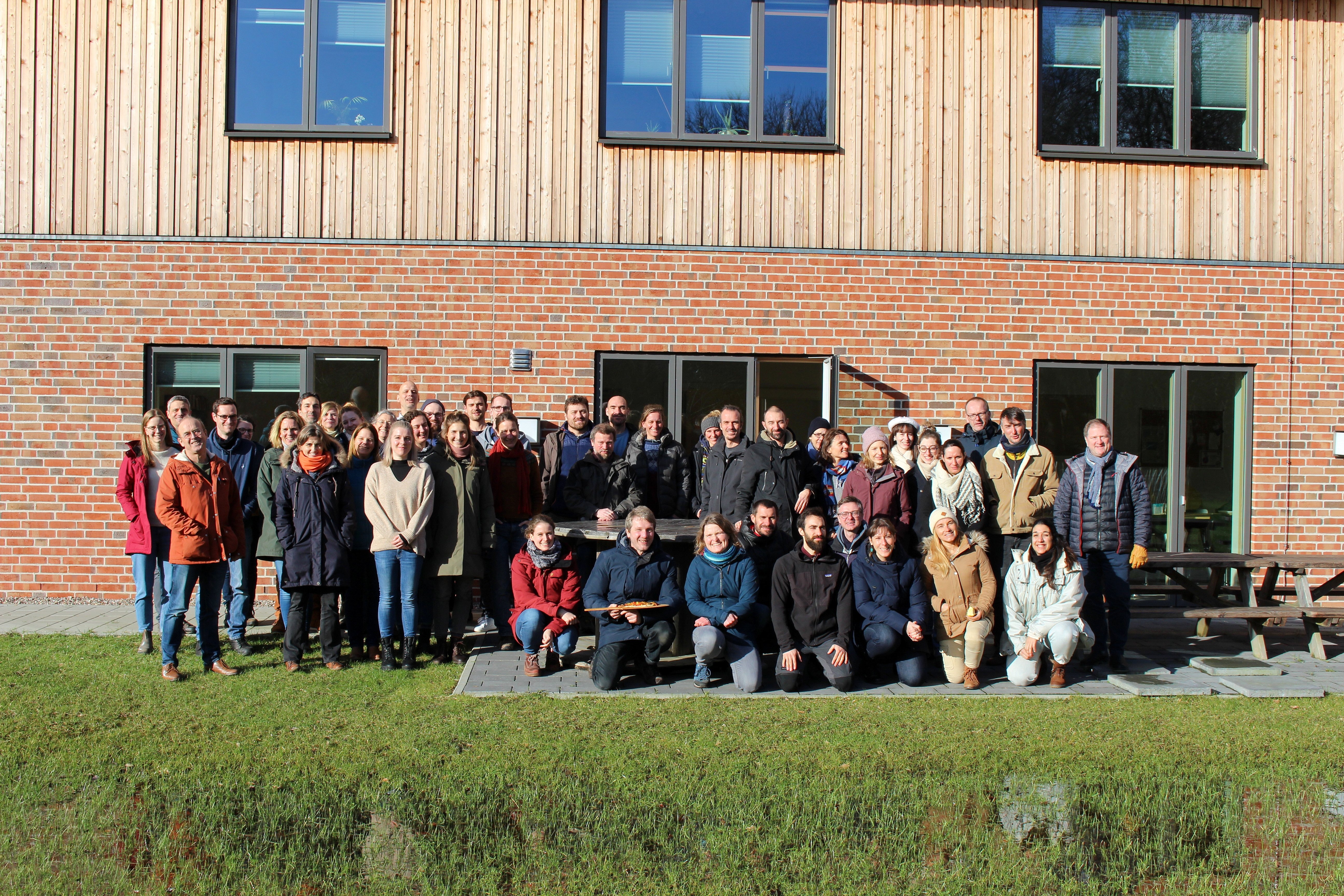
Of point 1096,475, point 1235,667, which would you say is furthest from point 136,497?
point 1235,667

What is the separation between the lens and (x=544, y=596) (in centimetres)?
722

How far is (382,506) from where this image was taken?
713 centimetres

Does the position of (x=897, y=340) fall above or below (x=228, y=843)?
above

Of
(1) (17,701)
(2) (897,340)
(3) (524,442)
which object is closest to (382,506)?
(3) (524,442)

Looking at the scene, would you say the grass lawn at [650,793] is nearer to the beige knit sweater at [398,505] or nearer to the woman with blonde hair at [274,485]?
the beige knit sweater at [398,505]

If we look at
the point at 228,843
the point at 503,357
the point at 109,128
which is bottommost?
the point at 228,843

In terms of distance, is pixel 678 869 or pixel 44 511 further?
pixel 44 511

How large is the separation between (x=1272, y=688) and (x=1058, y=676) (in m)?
1.29

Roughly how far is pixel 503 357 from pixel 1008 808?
21.1 feet

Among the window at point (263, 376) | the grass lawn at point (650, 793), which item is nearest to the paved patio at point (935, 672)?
the grass lawn at point (650, 793)

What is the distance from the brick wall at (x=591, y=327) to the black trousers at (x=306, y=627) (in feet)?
9.98

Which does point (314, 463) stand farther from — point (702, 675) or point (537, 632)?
point (702, 675)

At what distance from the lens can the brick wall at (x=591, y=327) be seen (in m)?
9.61

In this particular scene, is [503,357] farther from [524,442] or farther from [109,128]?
[109,128]
